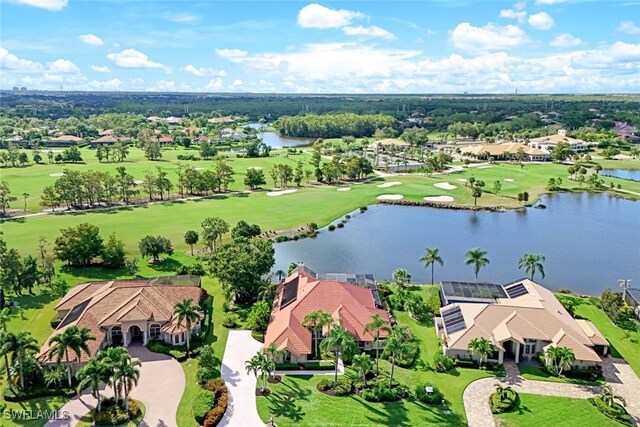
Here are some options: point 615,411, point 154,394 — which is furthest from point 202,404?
point 615,411

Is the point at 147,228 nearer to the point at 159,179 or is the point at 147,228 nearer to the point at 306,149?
the point at 159,179

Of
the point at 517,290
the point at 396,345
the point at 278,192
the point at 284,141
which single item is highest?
the point at 284,141

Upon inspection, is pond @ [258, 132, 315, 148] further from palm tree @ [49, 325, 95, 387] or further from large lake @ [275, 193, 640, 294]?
palm tree @ [49, 325, 95, 387]

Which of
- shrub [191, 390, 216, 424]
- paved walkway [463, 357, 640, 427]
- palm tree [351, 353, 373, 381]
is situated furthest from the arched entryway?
paved walkway [463, 357, 640, 427]

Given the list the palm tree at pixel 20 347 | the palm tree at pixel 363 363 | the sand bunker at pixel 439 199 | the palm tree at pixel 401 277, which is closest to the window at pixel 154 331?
the palm tree at pixel 20 347

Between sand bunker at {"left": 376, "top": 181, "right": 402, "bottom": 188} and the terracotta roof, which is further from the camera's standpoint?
sand bunker at {"left": 376, "top": 181, "right": 402, "bottom": 188}

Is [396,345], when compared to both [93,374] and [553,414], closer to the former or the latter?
[553,414]

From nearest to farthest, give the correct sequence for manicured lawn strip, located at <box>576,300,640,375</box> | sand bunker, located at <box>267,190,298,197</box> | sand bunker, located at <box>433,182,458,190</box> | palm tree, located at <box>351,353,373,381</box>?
palm tree, located at <box>351,353,373,381</box> < manicured lawn strip, located at <box>576,300,640,375</box> < sand bunker, located at <box>267,190,298,197</box> < sand bunker, located at <box>433,182,458,190</box>
